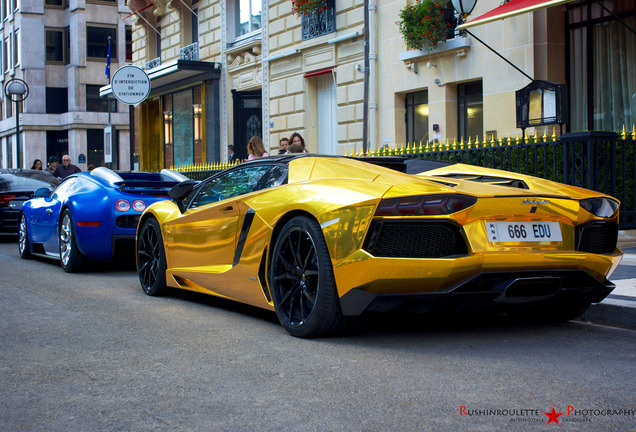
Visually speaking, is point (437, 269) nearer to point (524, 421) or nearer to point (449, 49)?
point (524, 421)

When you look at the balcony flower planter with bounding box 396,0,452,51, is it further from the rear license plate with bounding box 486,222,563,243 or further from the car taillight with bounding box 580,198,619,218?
the rear license plate with bounding box 486,222,563,243

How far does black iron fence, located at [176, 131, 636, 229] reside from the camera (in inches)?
403

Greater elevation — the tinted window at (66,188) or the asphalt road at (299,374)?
the tinted window at (66,188)

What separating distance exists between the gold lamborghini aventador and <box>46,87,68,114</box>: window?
5241cm

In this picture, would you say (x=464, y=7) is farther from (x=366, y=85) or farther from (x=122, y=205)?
(x=122, y=205)

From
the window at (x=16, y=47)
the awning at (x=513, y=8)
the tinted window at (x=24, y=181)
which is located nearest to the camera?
the awning at (x=513, y=8)

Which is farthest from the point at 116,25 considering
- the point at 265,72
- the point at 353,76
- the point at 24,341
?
the point at 24,341

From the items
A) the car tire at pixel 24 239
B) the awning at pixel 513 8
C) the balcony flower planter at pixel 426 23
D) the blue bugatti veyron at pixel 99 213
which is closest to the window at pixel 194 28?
the balcony flower planter at pixel 426 23

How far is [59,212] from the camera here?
31.2 ft

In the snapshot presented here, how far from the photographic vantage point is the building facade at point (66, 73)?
5378 centimetres

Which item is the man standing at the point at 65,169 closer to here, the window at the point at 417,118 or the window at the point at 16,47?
the window at the point at 417,118

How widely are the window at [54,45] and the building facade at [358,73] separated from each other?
2711cm

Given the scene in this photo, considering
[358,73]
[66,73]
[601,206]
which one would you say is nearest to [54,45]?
[66,73]

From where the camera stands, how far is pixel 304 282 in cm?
493
